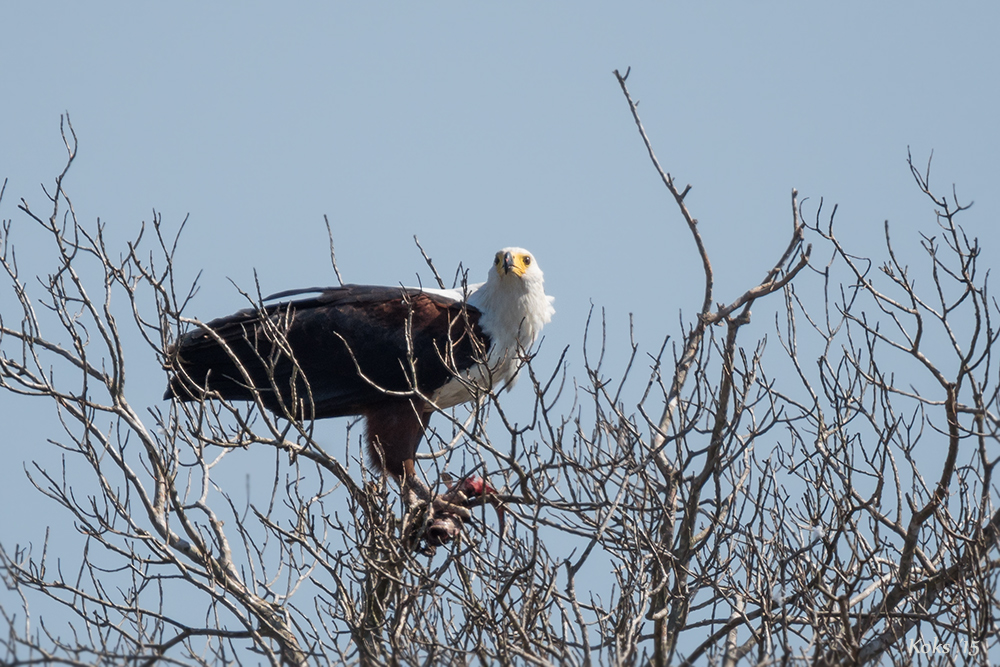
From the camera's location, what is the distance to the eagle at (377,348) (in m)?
6.06

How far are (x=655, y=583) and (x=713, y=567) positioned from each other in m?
0.39

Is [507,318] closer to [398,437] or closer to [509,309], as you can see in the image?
[509,309]

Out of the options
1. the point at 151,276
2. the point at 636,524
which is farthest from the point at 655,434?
the point at 151,276

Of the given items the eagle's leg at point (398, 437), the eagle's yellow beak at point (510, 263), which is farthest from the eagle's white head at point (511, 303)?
the eagle's leg at point (398, 437)

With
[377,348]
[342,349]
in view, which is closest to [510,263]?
[377,348]

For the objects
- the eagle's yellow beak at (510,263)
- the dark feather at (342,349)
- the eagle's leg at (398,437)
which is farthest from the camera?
the eagle's yellow beak at (510,263)

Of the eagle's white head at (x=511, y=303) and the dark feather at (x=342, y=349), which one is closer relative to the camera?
the dark feather at (x=342, y=349)

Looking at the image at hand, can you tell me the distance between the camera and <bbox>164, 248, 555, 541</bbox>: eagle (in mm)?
6062

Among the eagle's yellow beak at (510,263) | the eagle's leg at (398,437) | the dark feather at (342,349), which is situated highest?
the eagle's yellow beak at (510,263)

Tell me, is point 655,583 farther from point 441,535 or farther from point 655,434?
point 441,535

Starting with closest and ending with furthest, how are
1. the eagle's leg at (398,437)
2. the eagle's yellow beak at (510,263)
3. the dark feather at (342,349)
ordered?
the eagle's leg at (398,437), the dark feather at (342,349), the eagle's yellow beak at (510,263)

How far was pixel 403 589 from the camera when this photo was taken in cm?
465

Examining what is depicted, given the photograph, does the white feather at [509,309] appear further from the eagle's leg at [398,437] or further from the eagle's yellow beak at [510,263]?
the eagle's leg at [398,437]

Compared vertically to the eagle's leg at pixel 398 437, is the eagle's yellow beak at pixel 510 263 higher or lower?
higher
